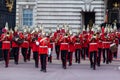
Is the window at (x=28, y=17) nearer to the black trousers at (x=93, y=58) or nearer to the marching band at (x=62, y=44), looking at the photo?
the marching band at (x=62, y=44)

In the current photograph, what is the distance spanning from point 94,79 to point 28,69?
13.4ft

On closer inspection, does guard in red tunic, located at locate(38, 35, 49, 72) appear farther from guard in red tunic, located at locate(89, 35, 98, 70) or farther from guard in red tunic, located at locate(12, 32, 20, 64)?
guard in red tunic, located at locate(12, 32, 20, 64)

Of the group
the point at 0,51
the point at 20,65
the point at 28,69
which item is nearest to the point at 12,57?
the point at 0,51

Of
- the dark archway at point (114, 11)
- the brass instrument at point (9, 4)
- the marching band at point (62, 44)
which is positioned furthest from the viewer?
the dark archway at point (114, 11)

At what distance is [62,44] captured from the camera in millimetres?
22109

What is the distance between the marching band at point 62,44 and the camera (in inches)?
825

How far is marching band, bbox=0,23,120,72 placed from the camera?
2095cm

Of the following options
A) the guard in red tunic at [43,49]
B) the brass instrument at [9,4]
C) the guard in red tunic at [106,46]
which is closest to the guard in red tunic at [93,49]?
the guard in red tunic at [106,46]

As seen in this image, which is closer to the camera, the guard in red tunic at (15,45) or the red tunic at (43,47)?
the red tunic at (43,47)

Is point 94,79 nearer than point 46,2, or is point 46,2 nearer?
point 94,79

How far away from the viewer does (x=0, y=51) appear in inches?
993

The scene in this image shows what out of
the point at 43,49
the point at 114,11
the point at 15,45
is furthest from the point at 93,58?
the point at 114,11

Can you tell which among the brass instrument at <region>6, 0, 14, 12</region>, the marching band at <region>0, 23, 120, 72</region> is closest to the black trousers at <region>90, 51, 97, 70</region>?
the marching band at <region>0, 23, 120, 72</region>

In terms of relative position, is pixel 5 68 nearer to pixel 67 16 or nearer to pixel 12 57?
pixel 12 57
